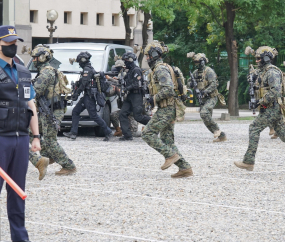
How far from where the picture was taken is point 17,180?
213 inches

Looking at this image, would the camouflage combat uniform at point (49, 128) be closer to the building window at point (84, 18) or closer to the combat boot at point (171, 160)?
the combat boot at point (171, 160)

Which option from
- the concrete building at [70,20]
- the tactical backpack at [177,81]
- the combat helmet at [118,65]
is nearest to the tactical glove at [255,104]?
the tactical backpack at [177,81]

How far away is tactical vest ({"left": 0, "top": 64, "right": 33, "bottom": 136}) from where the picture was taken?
17.4 feet

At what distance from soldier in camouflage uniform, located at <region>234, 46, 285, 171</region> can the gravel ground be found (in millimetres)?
298

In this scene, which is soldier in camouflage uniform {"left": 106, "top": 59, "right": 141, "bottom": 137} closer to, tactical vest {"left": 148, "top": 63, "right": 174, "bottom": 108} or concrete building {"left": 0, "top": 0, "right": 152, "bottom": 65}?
tactical vest {"left": 148, "top": 63, "right": 174, "bottom": 108}

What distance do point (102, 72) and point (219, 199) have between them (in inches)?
271

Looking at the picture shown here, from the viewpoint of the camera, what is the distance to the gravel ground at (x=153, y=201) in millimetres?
6098

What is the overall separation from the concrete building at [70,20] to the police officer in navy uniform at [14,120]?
95.8 feet

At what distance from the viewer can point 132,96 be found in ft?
47.2

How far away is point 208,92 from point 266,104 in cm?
493

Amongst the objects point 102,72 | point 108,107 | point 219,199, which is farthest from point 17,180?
point 108,107

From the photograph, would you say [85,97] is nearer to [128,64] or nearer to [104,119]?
[128,64]

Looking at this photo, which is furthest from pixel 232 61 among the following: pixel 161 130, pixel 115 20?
pixel 115 20

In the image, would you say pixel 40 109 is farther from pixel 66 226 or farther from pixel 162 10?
pixel 162 10
